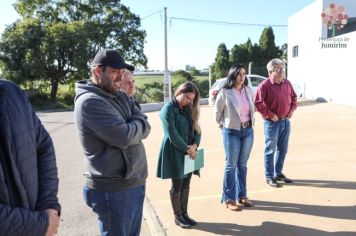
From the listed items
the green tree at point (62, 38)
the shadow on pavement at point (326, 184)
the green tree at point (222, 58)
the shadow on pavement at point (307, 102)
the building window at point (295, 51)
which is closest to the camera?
the shadow on pavement at point (326, 184)

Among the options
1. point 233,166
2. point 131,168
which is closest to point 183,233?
point 233,166

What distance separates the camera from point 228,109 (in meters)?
5.02

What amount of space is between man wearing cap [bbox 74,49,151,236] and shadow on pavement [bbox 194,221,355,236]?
1.73m

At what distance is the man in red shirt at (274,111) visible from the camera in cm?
585

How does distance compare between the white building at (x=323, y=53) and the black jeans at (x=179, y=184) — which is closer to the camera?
the black jeans at (x=179, y=184)

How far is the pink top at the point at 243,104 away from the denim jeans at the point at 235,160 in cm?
15

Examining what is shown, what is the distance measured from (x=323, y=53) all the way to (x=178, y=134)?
17.4 meters

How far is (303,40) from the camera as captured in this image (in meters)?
22.2

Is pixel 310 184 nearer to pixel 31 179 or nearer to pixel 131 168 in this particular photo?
pixel 131 168

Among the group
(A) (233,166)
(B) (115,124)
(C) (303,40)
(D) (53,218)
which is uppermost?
(C) (303,40)

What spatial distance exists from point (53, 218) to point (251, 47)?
126 ft

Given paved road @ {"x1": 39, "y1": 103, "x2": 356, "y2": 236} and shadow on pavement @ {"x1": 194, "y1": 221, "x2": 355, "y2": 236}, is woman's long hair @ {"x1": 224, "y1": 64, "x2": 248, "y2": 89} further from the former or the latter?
shadow on pavement @ {"x1": 194, "y1": 221, "x2": 355, "y2": 236}

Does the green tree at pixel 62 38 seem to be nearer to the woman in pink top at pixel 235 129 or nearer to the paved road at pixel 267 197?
the paved road at pixel 267 197

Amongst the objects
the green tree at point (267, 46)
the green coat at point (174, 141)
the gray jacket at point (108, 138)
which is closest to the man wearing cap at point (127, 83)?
the green coat at point (174, 141)
